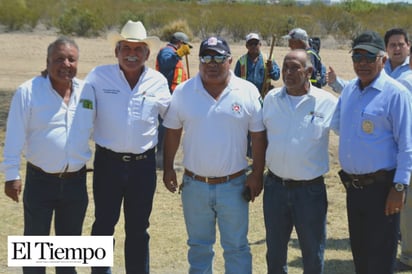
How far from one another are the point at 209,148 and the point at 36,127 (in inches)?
50.9

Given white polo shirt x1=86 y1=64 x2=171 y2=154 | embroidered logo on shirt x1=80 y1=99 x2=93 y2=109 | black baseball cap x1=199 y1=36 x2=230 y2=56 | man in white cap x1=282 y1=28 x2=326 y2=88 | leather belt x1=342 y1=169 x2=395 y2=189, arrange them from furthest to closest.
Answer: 1. man in white cap x1=282 y1=28 x2=326 y2=88
2. white polo shirt x1=86 y1=64 x2=171 y2=154
3. embroidered logo on shirt x1=80 y1=99 x2=93 y2=109
4. black baseball cap x1=199 y1=36 x2=230 y2=56
5. leather belt x1=342 y1=169 x2=395 y2=189

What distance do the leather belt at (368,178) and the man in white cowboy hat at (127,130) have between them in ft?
5.25

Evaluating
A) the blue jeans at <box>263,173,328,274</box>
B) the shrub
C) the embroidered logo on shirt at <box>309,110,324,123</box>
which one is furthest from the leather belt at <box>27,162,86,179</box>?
the shrub

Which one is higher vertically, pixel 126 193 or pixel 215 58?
pixel 215 58

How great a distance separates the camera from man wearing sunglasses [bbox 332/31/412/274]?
454 centimetres

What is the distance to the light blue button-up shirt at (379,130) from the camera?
14.8 feet

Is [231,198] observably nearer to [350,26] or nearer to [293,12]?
[350,26]

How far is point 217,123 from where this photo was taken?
4859 mm

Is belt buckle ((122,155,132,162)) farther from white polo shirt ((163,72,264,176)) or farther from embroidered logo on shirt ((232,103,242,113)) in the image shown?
embroidered logo on shirt ((232,103,242,113))

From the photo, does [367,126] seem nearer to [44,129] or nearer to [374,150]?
[374,150]

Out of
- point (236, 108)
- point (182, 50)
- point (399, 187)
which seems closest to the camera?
point (399, 187)

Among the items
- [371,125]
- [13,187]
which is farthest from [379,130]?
[13,187]

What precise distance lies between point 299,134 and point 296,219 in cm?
64

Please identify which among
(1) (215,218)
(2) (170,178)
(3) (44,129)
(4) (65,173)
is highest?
(3) (44,129)
